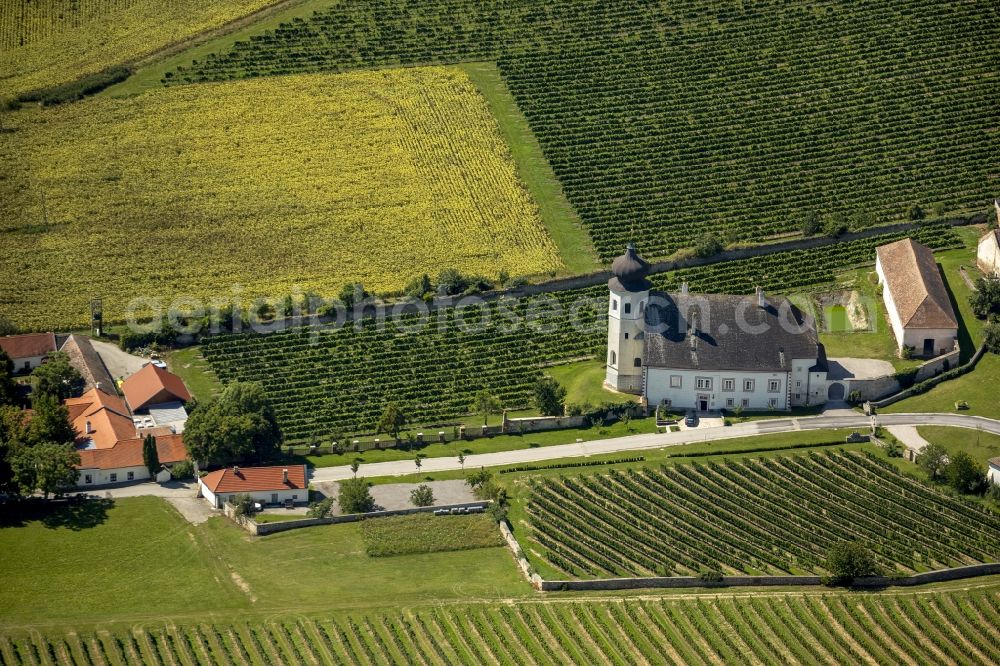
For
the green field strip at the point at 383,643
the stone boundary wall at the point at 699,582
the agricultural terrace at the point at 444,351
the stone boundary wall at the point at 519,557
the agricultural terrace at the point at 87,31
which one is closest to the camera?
the green field strip at the point at 383,643

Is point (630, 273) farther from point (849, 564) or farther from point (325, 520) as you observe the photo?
point (849, 564)

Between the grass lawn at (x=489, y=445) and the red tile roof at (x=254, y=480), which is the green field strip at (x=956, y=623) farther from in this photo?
the red tile roof at (x=254, y=480)

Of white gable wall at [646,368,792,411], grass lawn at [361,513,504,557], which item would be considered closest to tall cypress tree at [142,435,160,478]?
grass lawn at [361,513,504,557]

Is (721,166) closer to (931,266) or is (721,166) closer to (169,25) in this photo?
(931,266)

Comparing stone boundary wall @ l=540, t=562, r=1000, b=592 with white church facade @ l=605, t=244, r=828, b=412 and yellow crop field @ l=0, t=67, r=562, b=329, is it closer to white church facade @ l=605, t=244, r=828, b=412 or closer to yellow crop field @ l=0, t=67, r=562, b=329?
white church facade @ l=605, t=244, r=828, b=412

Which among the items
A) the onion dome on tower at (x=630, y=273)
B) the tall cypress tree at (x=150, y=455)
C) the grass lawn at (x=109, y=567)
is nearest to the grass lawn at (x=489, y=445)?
the tall cypress tree at (x=150, y=455)

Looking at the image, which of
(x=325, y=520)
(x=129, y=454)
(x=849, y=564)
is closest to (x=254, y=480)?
(x=325, y=520)

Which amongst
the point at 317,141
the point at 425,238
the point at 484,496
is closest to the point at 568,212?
the point at 425,238
